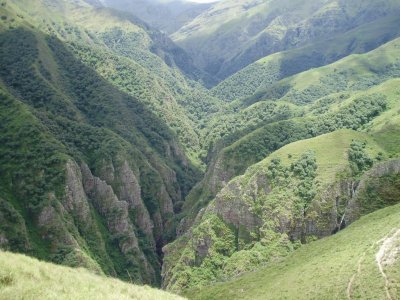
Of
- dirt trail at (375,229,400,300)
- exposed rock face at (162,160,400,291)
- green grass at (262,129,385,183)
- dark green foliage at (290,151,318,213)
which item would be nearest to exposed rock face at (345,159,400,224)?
exposed rock face at (162,160,400,291)

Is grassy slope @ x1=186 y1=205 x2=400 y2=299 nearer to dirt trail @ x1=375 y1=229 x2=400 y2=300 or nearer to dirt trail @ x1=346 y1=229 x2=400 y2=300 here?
dirt trail @ x1=346 y1=229 x2=400 y2=300

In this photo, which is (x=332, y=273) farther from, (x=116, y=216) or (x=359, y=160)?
(x=116, y=216)

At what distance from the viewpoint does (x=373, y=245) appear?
7819 cm

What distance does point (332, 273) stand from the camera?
76375mm

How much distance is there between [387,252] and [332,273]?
31.0ft

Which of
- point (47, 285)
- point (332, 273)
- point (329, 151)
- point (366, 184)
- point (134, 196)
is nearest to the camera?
point (47, 285)

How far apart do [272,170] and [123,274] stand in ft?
202

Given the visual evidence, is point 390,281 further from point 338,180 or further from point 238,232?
point 238,232

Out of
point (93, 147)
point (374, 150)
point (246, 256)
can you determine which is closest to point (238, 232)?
point (246, 256)

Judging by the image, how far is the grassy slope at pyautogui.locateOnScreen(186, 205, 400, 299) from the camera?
6900cm

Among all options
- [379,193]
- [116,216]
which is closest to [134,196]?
[116,216]

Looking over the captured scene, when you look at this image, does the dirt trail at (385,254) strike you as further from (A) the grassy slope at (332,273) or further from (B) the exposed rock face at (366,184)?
(B) the exposed rock face at (366,184)

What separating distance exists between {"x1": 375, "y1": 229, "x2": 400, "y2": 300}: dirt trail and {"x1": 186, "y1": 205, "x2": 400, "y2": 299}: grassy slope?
707 millimetres

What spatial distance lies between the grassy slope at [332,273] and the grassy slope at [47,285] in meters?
37.4
